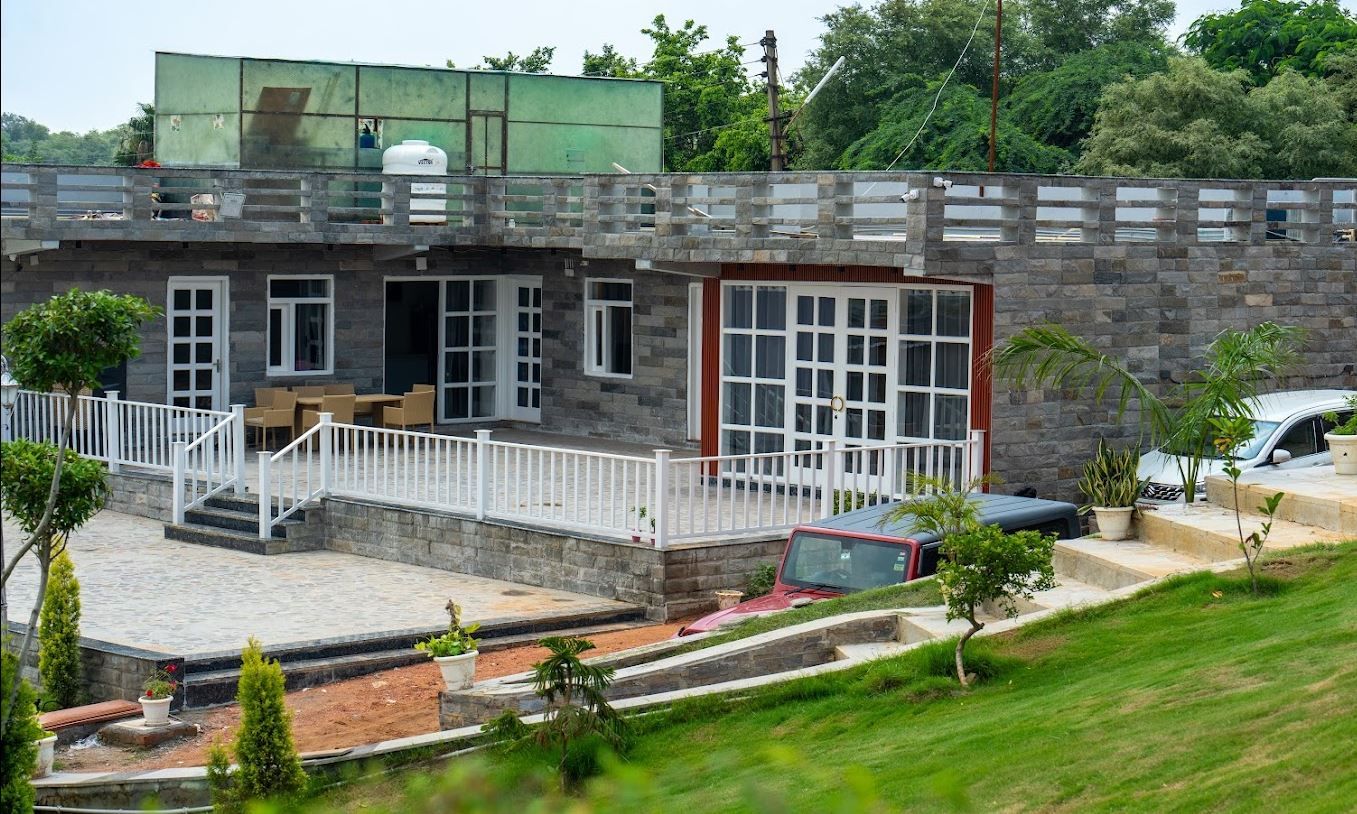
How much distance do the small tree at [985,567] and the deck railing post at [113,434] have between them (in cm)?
1300

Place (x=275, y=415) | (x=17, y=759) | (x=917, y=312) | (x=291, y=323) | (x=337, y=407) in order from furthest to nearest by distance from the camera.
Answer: (x=291, y=323), (x=337, y=407), (x=275, y=415), (x=917, y=312), (x=17, y=759)

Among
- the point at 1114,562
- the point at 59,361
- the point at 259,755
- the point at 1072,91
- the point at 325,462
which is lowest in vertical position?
the point at 259,755

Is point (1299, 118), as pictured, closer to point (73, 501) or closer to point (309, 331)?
point (309, 331)

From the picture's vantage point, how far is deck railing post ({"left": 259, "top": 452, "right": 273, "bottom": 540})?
19.7 meters

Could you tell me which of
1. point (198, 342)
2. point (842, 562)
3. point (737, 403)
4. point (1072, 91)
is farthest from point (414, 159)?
point (1072, 91)

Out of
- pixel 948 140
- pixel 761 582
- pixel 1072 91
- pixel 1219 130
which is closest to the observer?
pixel 761 582

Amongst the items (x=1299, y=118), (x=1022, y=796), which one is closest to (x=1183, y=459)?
(x=1022, y=796)

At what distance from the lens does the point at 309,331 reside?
26.2m

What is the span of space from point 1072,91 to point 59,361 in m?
40.0

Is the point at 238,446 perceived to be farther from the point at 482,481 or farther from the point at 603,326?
the point at 603,326

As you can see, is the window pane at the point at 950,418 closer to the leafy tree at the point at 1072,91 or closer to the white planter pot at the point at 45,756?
the white planter pot at the point at 45,756

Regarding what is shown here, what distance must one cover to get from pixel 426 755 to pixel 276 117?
16525mm

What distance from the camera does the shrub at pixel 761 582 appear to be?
17.4 metres

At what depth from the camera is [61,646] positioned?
1488 centimetres
